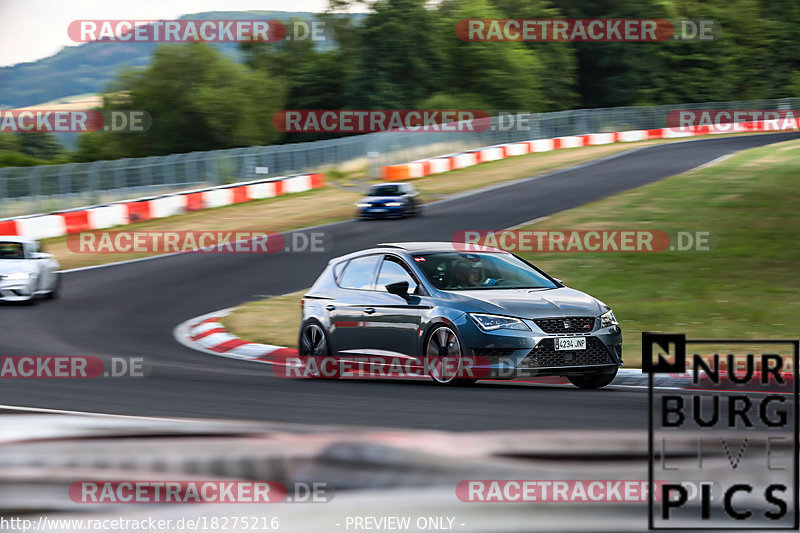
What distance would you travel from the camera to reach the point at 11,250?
68.4ft

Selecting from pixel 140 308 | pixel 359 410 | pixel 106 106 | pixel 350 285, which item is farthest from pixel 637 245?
pixel 106 106

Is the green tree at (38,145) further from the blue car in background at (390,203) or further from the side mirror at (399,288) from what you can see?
the side mirror at (399,288)

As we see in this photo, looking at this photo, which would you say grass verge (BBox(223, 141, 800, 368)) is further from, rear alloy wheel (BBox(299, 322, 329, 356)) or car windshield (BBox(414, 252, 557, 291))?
rear alloy wheel (BBox(299, 322, 329, 356))

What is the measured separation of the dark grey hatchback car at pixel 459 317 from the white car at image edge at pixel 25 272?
906cm

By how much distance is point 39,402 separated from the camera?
1010cm

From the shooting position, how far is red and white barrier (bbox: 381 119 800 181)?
44.2 m

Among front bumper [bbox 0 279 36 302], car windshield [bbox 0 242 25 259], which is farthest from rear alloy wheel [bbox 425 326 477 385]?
car windshield [bbox 0 242 25 259]

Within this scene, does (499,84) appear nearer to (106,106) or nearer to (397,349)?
(106,106)

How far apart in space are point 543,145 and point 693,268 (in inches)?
1357

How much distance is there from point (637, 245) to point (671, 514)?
16446 mm

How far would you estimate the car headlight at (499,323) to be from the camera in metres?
10.5

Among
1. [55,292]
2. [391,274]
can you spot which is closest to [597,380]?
[391,274]

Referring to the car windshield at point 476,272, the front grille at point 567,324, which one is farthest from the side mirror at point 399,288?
the front grille at point 567,324

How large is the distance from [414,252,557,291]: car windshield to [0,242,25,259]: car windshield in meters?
11.2
